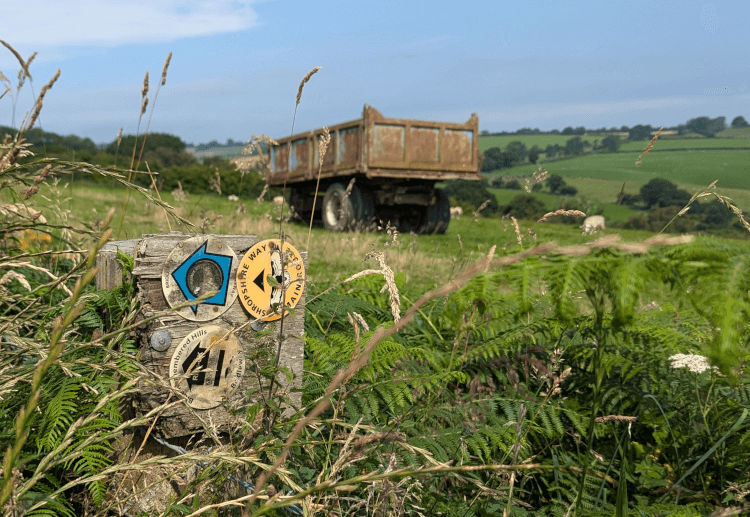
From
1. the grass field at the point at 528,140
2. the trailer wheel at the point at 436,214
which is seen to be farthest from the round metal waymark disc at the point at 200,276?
the grass field at the point at 528,140

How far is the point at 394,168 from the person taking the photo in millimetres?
12852

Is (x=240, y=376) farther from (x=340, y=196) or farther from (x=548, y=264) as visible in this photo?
(x=340, y=196)

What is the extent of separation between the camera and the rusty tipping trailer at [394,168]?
1266 cm

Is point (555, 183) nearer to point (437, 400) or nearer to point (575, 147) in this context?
point (575, 147)

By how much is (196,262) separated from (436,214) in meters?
12.3

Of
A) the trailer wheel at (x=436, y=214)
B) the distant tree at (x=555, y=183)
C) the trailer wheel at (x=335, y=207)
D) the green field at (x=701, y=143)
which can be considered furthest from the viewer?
the green field at (x=701, y=143)

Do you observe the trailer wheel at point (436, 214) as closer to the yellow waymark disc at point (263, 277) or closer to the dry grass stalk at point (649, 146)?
the dry grass stalk at point (649, 146)

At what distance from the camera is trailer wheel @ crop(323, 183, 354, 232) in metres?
13.1

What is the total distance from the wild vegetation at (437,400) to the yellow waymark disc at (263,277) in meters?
0.25

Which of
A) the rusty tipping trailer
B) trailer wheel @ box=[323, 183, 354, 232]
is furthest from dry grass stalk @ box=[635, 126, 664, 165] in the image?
trailer wheel @ box=[323, 183, 354, 232]

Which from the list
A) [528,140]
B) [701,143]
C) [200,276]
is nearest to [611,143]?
[701,143]

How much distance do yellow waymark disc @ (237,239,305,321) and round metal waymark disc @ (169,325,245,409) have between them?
0.14 m

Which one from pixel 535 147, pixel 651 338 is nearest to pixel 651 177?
pixel 535 147

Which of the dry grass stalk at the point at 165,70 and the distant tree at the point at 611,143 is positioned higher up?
the distant tree at the point at 611,143
